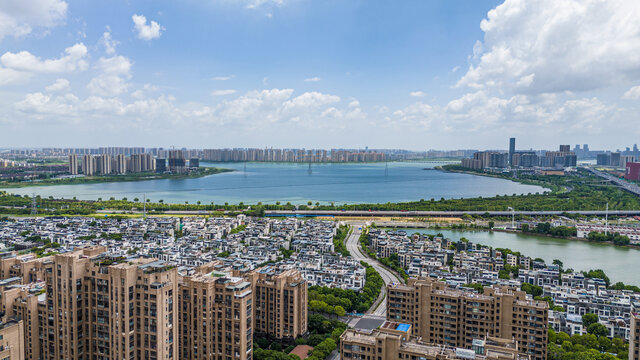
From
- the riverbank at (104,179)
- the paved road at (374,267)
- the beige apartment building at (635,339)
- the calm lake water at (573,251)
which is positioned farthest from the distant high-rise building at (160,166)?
the beige apartment building at (635,339)

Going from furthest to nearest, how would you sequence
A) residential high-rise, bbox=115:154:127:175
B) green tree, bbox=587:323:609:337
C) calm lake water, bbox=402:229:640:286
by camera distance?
1. residential high-rise, bbox=115:154:127:175
2. calm lake water, bbox=402:229:640:286
3. green tree, bbox=587:323:609:337

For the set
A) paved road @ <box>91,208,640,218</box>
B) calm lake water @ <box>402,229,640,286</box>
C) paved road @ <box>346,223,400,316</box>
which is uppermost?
paved road @ <box>91,208,640,218</box>

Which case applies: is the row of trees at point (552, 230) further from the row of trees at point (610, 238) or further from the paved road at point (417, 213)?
the paved road at point (417, 213)

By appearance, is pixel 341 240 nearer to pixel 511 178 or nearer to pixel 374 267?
pixel 374 267

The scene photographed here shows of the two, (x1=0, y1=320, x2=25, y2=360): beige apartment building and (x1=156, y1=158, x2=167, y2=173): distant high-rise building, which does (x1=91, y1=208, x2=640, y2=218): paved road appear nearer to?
(x1=0, y1=320, x2=25, y2=360): beige apartment building

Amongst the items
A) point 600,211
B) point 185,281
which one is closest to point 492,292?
point 185,281

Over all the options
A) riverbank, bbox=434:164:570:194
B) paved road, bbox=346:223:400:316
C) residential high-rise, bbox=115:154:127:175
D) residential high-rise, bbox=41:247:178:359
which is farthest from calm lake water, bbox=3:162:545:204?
residential high-rise, bbox=41:247:178:359
